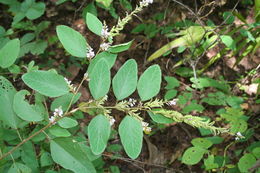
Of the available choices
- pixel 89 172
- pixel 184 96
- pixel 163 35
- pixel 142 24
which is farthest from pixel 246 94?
pixel 89 172

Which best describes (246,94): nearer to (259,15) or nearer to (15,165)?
(259,15)

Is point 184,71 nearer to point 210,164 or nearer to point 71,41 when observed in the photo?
point 210,164

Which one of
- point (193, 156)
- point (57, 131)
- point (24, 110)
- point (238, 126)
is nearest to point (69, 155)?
point (57, 131)

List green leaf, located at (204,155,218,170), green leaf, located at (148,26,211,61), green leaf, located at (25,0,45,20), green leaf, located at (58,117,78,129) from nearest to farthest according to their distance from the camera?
green leaf, located at (58,117,78,129) < green leaf, located at (204,155,218,170) < green leaf, located at (25,0,45,20) < green leaf, located at (148,26,211,61)

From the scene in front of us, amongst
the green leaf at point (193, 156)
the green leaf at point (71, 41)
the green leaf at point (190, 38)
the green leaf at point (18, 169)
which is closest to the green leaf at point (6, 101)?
the green leaf at point (18, 169)

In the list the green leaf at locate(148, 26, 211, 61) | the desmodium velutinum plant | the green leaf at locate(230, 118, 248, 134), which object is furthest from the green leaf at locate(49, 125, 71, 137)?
the green leaf at locate(148, 26, 211, 61)

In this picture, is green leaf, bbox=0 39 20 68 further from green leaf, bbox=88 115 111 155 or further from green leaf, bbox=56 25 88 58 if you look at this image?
green leaf, bbox=88 115 111 155
